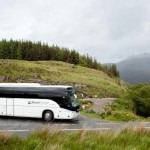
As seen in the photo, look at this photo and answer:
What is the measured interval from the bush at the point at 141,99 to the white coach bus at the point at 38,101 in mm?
22114

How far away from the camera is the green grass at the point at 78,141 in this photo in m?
12.6

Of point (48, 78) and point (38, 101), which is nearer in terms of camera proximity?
point (38, 101)

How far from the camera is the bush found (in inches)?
2063

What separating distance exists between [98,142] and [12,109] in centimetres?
1893

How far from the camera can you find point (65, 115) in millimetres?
31016

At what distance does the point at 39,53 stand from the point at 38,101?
114557mm

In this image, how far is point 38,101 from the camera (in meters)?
31.7

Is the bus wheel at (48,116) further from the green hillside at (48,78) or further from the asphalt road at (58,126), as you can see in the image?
the green hillside at (48,78)

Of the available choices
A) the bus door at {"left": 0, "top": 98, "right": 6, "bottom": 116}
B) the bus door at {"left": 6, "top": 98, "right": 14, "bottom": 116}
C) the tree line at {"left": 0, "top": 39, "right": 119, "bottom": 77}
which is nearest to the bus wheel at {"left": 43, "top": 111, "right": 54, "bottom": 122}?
the bus door at {"left": 6, "top": 98, "right": 14, "bottom": 116}

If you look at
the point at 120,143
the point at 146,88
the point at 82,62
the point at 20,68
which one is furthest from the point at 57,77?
the point at 120,143

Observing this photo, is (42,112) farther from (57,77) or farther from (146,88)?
(57,77)

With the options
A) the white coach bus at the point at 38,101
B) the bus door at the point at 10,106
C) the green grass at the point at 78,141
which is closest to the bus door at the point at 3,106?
the white coach bus at the point at 38,101

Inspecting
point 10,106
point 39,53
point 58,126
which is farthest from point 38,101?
point 39,53

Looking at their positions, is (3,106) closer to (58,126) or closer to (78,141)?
(58,126)
